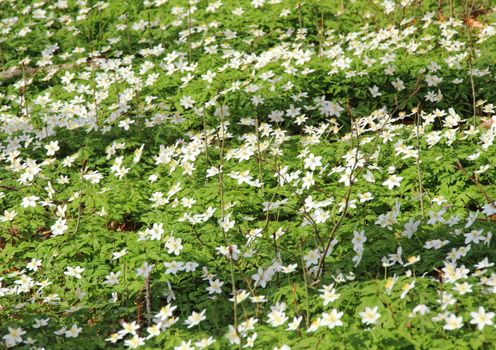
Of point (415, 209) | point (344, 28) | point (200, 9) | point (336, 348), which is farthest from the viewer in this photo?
point (200, 9)

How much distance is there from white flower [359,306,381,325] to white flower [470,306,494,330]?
0.48m

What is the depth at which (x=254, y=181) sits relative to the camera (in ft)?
17.5

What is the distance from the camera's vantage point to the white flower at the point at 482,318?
10.4 feet

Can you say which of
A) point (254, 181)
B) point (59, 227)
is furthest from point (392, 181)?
point (59, 227)

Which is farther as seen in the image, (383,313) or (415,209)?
(415,209)

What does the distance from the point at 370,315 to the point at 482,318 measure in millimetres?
555

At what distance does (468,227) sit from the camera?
4141mm

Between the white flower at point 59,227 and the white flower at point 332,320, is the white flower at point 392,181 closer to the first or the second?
the white flower at point 332,320

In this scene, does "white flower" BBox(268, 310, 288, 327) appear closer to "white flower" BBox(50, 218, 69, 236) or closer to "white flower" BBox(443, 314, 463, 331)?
"white flower" BBox(443, 314, 463, 331)

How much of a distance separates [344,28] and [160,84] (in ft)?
8.05

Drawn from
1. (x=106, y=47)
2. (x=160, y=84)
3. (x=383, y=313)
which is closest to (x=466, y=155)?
(x=383, y=313)

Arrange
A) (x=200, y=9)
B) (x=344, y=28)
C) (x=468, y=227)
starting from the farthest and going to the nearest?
(x=200, y=9) < (x=344, y=28) < (x=468, y=227)

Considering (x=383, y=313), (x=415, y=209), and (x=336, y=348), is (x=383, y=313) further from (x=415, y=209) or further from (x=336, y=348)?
(x=415, y=209)

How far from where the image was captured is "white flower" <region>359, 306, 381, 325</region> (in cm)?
348
